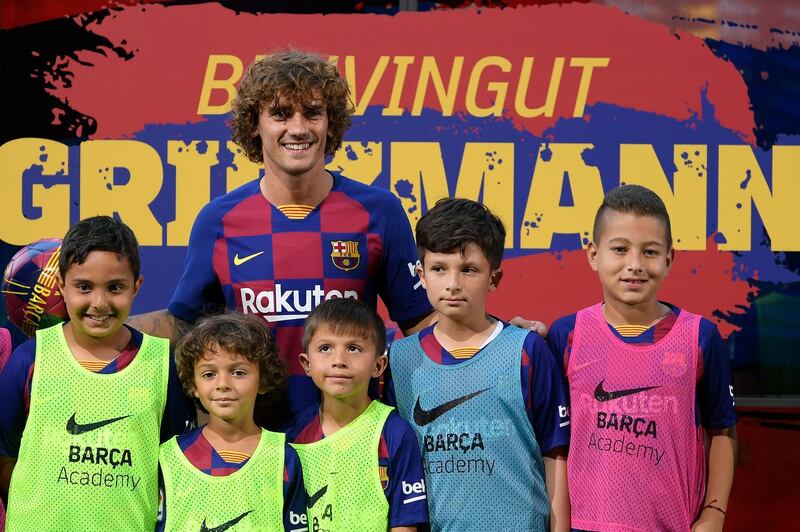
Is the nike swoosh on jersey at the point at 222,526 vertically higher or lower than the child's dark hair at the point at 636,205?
lower

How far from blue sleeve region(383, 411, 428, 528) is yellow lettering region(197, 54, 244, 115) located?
1.69m

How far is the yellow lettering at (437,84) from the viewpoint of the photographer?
150 inches

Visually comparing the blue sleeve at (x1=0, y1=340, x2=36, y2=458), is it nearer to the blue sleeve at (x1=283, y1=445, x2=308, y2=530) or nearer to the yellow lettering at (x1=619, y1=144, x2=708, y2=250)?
the blue sleeve at (x1=283, y1=445, x2=308, y2=530)

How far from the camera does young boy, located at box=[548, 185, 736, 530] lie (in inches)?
102

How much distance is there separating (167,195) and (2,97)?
0.68m

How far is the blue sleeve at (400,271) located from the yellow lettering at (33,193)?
1.50 m

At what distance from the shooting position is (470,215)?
106 inches

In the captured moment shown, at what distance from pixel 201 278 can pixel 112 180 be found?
1128mm

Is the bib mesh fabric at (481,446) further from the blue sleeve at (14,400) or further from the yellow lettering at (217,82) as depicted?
the yellow lettering at (217,82)

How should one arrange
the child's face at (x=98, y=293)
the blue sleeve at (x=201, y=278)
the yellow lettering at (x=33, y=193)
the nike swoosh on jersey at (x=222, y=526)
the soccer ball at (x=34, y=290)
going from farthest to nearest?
the yellow lettering at (x=33, y=193), the soccer ball at (x=34, y=290), the blue sleeve at (x=201, y=278), the child's face at (x=98, y=293), the nike swoosh on jersey at (x=222, y=526)

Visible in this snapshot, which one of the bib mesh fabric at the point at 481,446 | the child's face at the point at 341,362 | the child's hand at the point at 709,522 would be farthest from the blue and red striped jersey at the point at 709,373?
the child's face at the point at 341,362

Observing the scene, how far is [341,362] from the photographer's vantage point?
2.60m

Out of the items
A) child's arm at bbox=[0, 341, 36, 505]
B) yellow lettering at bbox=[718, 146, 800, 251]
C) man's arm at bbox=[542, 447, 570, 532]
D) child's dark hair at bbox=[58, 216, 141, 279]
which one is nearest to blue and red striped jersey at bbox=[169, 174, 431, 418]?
child's dark hair at bbox=[58, 216, 141, 279]

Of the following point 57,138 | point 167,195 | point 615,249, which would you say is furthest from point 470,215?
point 57,138
